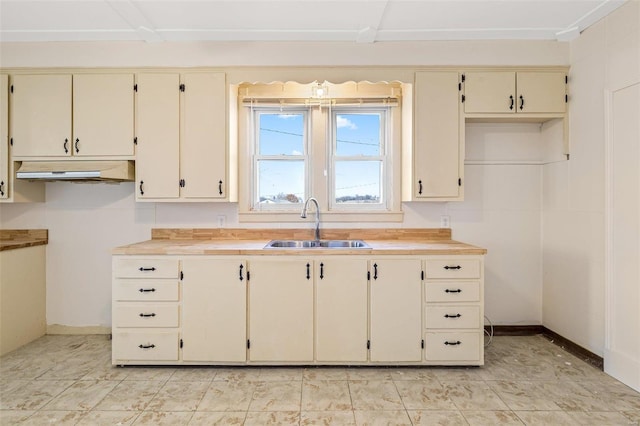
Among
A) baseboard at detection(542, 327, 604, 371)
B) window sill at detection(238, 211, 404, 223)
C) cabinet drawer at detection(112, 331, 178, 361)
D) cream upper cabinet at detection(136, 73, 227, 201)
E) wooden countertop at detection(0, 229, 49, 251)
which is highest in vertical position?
cream upper cabinet at detection(136, 73, 227, 201)

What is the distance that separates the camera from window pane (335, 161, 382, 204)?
3471mm

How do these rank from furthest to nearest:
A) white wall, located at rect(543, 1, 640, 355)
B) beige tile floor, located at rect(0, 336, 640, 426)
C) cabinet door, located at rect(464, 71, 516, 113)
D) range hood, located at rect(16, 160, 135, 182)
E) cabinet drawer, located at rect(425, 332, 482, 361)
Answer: cabinet door, located at rect(464, 71, 516, 113) → range hood, located at rect(16, 160, 135, 182) → cabinet drawer, located at rect(425, 332, 482, 361) → white wall, located at rect(543, 1, 640, 355) → beige tile floor, located at rect(0, 336, 640, 426)

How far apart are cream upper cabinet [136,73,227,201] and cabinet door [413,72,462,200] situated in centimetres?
164

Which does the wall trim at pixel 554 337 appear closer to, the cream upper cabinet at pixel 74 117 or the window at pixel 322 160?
the window at pixel 322 160

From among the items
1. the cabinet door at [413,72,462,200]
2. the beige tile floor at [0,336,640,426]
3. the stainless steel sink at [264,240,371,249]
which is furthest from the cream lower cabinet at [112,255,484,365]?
the cabinet door at [413,72,462,200]

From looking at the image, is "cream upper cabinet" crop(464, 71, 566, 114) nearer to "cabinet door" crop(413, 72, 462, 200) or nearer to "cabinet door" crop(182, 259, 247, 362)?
"cabinet door" crop(413, 72, 462, 200)

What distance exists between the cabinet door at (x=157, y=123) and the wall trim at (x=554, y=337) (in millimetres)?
3282

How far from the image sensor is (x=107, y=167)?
2934mm

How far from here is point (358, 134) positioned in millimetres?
3473

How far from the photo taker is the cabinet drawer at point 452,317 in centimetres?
268

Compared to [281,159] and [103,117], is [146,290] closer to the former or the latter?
[103,117]

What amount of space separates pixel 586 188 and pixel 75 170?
4100 millimetres

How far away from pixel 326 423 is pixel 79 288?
2746 millimetres

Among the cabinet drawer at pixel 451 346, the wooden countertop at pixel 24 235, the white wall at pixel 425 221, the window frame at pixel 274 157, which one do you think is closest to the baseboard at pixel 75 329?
the white wall at pixel 425 221
